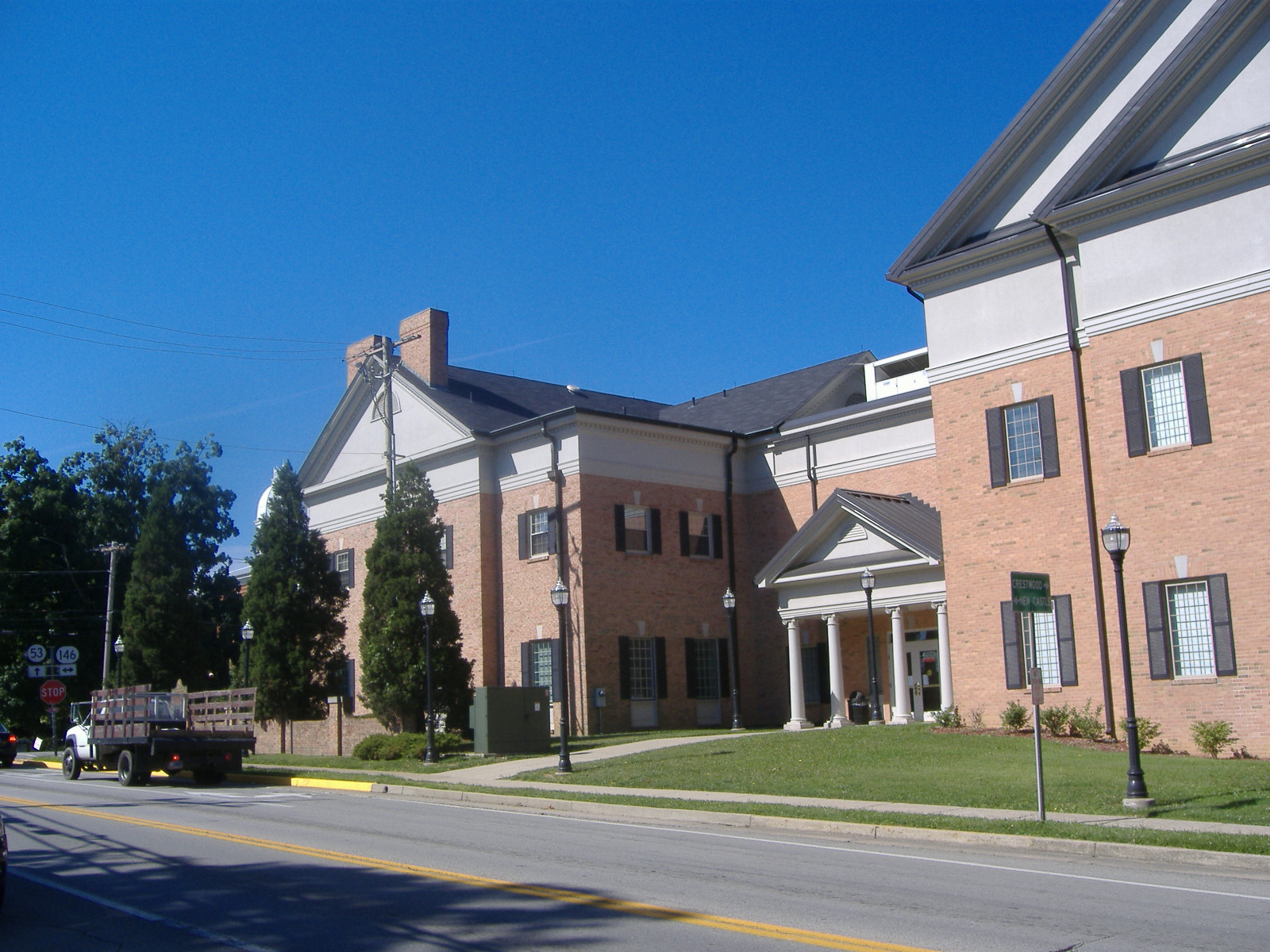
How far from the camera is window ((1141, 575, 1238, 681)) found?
20328mm

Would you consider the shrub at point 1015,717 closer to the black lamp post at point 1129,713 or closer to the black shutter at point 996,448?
the black shutter at point 996,448

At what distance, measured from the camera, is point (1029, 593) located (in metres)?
14.9

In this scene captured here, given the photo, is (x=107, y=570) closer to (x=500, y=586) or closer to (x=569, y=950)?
(x=500, y=586)

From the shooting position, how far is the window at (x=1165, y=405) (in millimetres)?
20906

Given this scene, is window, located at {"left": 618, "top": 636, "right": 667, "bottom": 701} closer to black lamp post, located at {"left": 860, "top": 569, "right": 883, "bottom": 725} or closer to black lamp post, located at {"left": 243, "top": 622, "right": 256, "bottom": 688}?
black lamp post, located at {"left": 860, "top": 569, "right": 883, "bottom": 725}

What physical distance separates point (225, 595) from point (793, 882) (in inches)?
1928

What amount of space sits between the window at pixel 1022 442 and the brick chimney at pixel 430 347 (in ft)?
63.6

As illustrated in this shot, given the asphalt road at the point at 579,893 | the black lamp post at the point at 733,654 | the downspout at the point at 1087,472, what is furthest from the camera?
the black lamp post at the point at 733,654

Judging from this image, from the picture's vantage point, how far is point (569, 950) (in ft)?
24.8

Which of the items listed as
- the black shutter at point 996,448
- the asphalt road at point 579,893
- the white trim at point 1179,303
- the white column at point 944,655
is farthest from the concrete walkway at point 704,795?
the white trim at point 1179,303

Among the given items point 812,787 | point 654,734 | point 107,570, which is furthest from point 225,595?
point 812,787

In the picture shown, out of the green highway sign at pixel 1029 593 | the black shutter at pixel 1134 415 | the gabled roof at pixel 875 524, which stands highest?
A: the black shutter at pixel 1134 415

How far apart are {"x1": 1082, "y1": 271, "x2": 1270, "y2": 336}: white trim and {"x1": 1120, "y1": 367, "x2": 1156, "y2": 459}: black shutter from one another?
37.9 inches

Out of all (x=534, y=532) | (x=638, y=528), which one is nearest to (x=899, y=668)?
(x=638, y=528)
